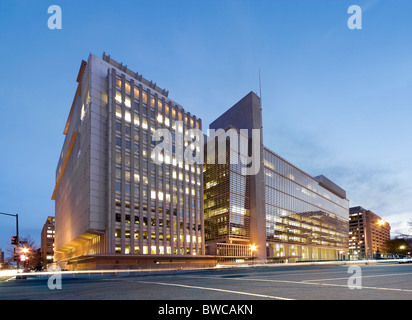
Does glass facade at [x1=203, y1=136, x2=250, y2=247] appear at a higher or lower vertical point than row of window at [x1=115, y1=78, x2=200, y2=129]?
lower

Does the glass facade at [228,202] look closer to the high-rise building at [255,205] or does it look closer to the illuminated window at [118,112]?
the high-rise building at [255,205]

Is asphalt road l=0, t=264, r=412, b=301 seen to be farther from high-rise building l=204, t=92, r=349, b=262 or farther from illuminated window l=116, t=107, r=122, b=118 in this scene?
high-rise building l=204, t=92, r=349, b=262

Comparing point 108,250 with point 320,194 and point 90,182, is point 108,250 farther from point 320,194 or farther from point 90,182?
point 320,194

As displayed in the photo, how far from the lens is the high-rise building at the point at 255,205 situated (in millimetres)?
92312

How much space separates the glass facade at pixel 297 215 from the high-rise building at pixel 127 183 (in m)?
35.8

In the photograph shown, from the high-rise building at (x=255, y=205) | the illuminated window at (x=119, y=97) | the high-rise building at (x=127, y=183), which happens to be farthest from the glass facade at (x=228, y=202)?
the illuminated window at (x=119, y=97)

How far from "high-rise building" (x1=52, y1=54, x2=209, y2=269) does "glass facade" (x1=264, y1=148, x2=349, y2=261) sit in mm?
35789

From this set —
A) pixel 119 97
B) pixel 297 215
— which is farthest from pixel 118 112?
pixel 297 215

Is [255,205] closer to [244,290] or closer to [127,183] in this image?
Answer: [127,183]

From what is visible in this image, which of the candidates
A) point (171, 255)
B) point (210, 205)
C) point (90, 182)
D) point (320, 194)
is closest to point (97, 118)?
point (90, 182)

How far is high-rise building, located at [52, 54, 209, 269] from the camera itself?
62.0 meters

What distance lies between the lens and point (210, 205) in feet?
323

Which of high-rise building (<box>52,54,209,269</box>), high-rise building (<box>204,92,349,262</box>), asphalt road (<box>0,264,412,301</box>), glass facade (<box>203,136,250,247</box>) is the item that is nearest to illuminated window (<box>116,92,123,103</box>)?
high-rise building (<box>52,54,209,269</box>)
